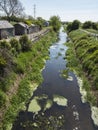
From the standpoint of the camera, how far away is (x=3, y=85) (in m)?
19.6

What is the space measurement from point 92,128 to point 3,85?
8131 millimetres

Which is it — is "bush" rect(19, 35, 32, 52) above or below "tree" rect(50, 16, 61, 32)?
above

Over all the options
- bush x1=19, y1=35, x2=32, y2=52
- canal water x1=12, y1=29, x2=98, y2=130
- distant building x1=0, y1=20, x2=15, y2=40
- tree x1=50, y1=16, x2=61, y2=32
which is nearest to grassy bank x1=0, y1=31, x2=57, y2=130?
canal water x1=12, y1=29, x2=98, y2=130

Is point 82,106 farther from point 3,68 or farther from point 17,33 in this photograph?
point 17,33

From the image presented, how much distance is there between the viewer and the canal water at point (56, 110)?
15594 mm

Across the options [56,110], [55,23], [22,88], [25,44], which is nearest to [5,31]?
[25,44]

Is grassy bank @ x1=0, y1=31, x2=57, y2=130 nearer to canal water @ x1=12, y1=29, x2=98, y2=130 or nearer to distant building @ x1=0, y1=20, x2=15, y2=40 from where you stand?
canal water @ x1=12, y1=29, x2=98, y2=130

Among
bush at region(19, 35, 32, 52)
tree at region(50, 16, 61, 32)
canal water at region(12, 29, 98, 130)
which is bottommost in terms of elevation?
tree at region(50, 16, 61, 32)

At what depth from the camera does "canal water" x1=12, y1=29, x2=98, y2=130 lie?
51.2 feet

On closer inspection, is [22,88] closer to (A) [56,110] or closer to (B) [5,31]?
(A) [56,110]

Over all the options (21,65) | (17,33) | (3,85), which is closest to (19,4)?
(17,33)

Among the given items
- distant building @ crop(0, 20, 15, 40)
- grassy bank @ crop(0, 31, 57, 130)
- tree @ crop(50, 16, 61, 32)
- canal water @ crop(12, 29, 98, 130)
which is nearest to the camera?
canal water @ crop(12, 29, 98, 130)

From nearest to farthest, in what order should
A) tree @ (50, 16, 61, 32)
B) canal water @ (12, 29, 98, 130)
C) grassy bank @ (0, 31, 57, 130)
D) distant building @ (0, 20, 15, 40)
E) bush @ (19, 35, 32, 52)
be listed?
1. canal water @ (12, 29, 98, 130)
2. grassy bank @ (0, 31, 57, 130)
3. bush @ (19, 35, 32, 52)
4. distant building @ (0, 20, 15, 40)
5. tree @ (50, 16, 61, 32)

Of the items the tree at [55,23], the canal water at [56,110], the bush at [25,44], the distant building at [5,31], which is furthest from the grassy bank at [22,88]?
the tree at [55,23]
